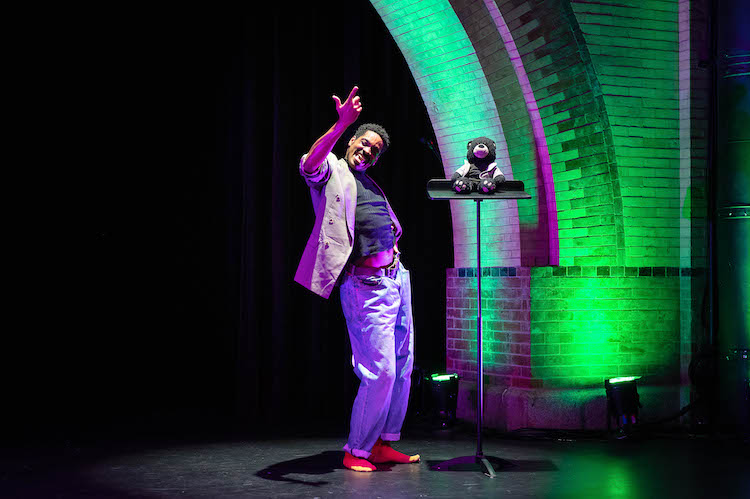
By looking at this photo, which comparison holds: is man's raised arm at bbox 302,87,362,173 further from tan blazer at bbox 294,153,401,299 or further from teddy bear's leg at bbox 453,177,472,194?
teddy bear's leg at bbox 453,177,472,194

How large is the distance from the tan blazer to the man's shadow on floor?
3.12 feet

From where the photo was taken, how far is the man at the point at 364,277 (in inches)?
167

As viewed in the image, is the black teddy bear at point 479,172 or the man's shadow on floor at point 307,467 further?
the black teddy bear at point 479,172

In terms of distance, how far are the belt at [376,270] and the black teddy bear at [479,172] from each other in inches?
21.8

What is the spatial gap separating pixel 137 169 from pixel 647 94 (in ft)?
14.7

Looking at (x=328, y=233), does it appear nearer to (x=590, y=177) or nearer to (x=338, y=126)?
(x=338, y=126)

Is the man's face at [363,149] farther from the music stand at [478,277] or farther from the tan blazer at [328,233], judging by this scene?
the music stand at [478,277]

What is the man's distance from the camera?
4.25 metres

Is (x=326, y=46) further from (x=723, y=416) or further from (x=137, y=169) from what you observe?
(x=723, y=416)

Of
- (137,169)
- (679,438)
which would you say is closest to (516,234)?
(679,438)

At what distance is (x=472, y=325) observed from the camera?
20.3 feet

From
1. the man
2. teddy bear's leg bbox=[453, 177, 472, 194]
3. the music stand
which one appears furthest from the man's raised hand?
teddy bear's leg bbox=[453, 177, 472, 194]

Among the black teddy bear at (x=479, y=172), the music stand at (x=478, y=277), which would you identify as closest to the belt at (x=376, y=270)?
the music stand at (x=478, y=277)

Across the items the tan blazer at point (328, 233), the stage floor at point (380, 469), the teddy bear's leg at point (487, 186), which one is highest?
the teddy bear's leg at point (487, 186)
